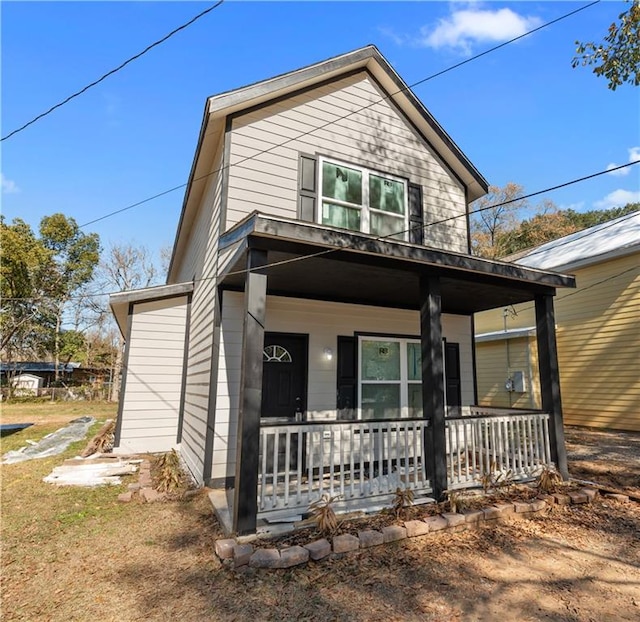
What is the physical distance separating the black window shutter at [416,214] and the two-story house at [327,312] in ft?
0.11

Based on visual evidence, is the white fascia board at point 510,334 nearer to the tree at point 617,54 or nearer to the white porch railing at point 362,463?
the white porch railing at point 362,463

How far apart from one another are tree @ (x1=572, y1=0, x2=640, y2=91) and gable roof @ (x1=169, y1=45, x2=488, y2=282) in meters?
2.48

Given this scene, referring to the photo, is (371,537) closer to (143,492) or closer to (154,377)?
(143,492)

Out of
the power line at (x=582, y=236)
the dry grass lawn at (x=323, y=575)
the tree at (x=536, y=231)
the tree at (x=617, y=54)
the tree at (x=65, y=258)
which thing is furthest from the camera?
the tree at (x=65, y=258)

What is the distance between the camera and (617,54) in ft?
21.8

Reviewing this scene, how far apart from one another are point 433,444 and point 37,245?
91.4 ft

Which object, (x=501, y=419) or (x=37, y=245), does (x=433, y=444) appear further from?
(x=37, y=245)

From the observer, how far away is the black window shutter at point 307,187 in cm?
645

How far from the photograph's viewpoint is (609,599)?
299 cm

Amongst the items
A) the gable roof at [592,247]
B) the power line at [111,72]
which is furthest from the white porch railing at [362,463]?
the gable roof at [592,247]

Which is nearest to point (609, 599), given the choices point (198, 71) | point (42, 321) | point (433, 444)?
point (433, 444)

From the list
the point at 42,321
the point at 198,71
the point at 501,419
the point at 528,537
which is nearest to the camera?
the point at 528,537

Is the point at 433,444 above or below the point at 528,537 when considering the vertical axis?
above

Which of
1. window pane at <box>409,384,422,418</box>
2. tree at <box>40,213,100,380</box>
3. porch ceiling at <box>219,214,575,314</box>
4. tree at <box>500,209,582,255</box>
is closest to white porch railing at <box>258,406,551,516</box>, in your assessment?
window pane at <box>409,384,422,418</box>
